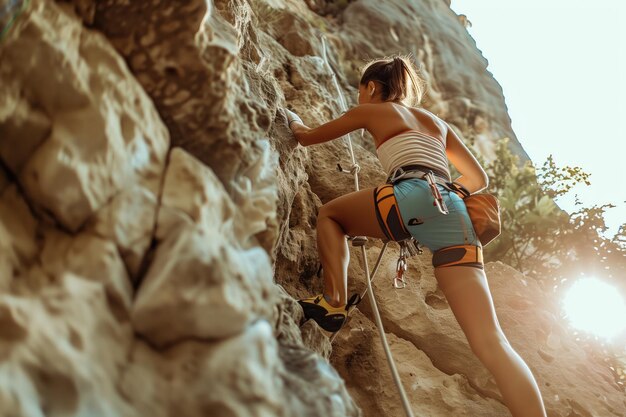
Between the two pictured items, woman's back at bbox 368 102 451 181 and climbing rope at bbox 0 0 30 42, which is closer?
climbing rope at bbox 0 0 30 42

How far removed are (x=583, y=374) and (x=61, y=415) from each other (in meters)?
3.67

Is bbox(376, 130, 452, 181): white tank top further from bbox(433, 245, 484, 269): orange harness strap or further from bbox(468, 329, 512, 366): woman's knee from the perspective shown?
bbox(468, 329, 512, 366): woman's knee

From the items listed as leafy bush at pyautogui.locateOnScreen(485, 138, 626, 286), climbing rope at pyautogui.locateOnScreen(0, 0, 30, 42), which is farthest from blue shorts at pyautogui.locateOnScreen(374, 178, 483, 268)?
leafy bush at pyautogui.locateOnScreen(485, 138, 626, 286)

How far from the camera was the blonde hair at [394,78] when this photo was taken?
3244mm

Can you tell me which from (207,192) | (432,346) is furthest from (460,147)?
(207,192)

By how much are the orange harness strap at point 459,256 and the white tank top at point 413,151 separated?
505 mm

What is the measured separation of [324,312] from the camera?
258 centimetres

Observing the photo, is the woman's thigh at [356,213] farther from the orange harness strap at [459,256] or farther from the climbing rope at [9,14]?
the climbing rope at [9,14]

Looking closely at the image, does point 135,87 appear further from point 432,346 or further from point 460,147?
point 432,346

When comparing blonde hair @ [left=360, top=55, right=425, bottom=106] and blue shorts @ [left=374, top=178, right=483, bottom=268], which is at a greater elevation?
blonde hair @ [left=360, top=55, right=425, bottom=106]

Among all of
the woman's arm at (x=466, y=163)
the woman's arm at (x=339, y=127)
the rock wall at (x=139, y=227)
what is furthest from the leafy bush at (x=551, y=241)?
the rock wall at (x=139, y=227)

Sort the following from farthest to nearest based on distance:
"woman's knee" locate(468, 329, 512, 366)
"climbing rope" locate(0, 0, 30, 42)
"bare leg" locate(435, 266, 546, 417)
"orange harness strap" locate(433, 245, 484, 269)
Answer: "orange harness strap" locate(433, 245, 484, 269), "woman's knee" locate(468, 329, 512, 366), "bare leg" locate(435, 266, 546, 417), "climbing rope" locate(0, 0, 30, 42)

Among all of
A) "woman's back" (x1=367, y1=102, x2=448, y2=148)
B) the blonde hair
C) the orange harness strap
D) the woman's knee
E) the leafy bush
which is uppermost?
the blonde hair

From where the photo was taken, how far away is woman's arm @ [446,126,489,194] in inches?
130
